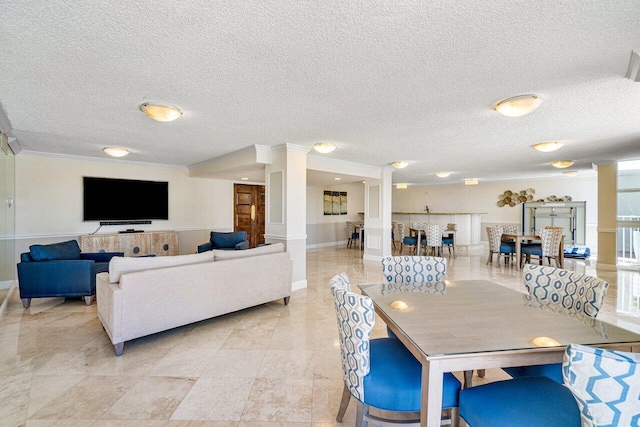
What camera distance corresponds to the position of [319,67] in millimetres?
2121

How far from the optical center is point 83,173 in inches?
226

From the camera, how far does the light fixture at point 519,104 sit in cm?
259

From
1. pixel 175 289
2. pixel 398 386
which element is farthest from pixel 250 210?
pixel 398 386

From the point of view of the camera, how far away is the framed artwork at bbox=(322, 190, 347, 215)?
9.99m

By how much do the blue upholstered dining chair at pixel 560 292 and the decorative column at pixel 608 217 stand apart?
5.99m

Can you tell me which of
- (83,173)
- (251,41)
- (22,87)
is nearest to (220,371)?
(251,41)

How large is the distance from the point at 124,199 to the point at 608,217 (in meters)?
10.2

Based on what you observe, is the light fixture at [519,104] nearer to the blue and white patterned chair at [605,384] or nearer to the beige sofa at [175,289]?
the blue and white patterned chair at [605,384]

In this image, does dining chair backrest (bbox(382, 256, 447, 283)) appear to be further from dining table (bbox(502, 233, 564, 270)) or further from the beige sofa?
dining table (bbox(502, 233, 564, 270))

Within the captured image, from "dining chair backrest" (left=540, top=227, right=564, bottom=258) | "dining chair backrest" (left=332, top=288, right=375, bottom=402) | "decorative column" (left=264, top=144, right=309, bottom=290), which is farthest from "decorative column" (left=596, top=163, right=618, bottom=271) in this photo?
"dining chair backrest" (left=332, top=288, right=375, bottom=402)

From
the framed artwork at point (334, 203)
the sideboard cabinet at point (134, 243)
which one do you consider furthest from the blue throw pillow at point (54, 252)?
the framed artwork at point (334, 203)

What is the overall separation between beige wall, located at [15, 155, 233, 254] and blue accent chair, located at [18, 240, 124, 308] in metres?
1.87

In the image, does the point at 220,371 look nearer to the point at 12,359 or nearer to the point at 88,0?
the point at 12,359

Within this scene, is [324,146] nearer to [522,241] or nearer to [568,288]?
[568,288]
